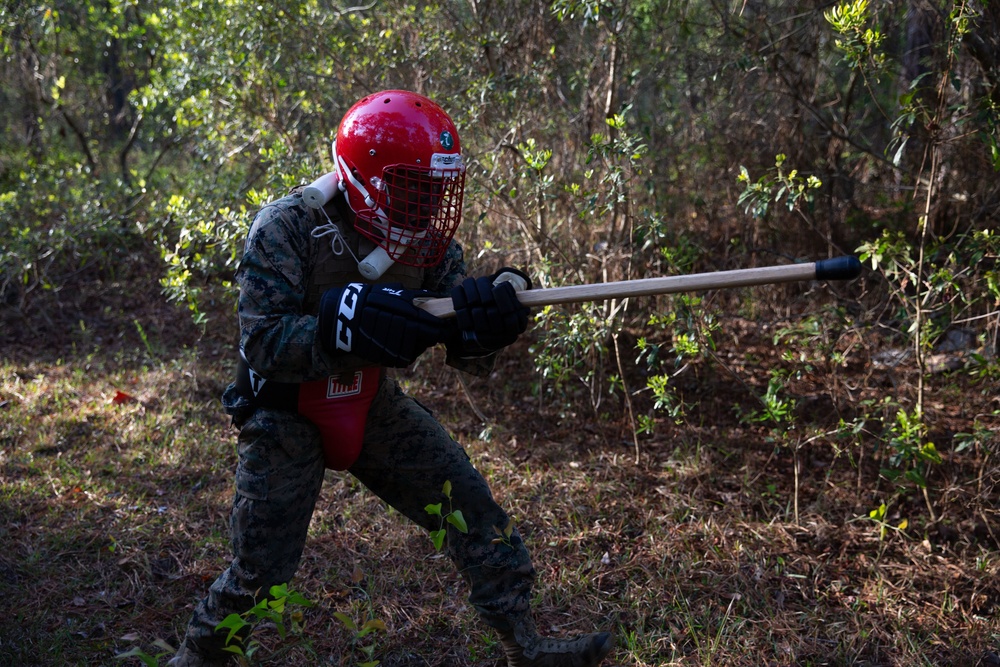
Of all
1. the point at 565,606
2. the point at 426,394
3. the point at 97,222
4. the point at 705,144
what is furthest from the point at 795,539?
the point at 97,222

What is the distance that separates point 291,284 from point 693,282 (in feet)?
3.89

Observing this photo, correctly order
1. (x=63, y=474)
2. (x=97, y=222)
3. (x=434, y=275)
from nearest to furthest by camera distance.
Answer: (x=434, y=275), (x=63, y=474), (x=97, y=222)

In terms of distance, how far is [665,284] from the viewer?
233 centimetres

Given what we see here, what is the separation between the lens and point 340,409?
8.97 feet

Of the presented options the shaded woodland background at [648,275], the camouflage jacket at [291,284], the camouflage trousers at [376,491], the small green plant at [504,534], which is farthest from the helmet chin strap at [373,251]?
the shaded woodland background at [648,275]

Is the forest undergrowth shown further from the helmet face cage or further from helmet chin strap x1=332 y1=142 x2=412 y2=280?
the helmet face cage

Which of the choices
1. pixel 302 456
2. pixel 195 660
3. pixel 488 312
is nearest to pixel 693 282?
pixel 488 312

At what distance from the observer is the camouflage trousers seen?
266 centimetres

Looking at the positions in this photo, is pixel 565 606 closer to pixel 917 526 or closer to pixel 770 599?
pixel 770 599

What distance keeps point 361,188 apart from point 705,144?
4.40 metres

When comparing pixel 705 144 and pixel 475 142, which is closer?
pixel 475 142

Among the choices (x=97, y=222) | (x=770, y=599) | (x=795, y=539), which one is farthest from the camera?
(x=97, y=222)

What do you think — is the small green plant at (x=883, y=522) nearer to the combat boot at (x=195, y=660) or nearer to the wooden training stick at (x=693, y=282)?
the wooden training stick at (x=693, y=282)

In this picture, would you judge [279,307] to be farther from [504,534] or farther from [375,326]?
[504,534]
